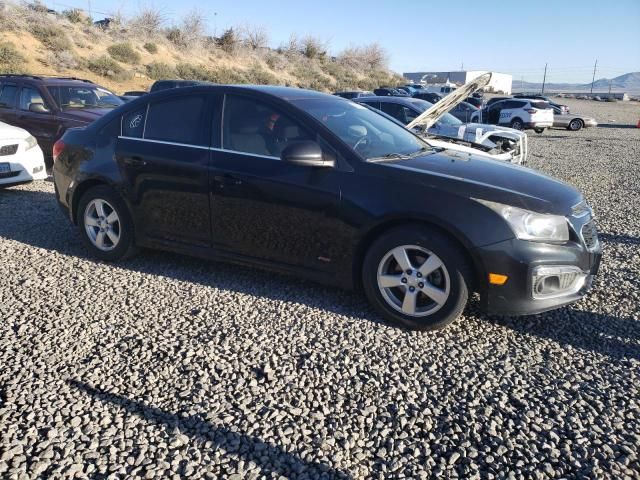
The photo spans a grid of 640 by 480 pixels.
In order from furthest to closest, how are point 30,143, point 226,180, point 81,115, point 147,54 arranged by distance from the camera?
point 147,54
point 81,115
point 30,143
point 226,180

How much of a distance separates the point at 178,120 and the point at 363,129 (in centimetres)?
164

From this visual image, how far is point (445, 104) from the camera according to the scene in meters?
10.1

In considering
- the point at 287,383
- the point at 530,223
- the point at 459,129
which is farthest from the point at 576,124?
the point at 287,383

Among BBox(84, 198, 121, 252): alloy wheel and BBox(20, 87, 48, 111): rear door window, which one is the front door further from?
BBox(20, 87, 48, 111): rear door window

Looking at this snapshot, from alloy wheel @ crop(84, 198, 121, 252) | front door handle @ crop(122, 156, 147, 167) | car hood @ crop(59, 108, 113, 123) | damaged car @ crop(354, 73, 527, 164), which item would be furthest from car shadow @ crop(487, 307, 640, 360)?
car hood @ crop(59, 108, 113, 123)

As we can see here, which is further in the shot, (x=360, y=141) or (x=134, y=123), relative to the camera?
(x=134, y=123)

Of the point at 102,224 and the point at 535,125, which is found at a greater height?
the point at 535,125

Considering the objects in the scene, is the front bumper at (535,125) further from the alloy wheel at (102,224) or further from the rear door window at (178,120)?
the alloy wheel at (102,224)

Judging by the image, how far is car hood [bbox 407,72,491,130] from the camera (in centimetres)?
963

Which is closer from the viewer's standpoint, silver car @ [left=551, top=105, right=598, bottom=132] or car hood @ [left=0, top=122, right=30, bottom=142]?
car hood @ [left=0, top=122, right=30, bottom=142]

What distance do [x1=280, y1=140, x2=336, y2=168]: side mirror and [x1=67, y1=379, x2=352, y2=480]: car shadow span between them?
1955mm

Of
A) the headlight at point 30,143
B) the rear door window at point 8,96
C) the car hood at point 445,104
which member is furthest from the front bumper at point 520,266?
the rear door window at point 8,96

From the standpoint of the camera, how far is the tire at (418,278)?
3564 millimetres

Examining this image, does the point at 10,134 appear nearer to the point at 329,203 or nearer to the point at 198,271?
the point at 198,271
